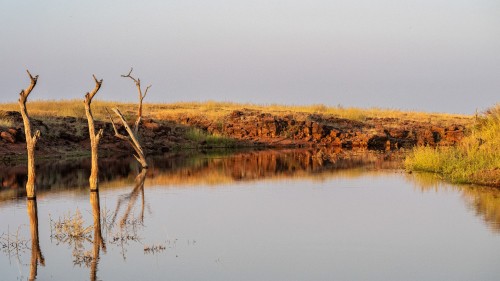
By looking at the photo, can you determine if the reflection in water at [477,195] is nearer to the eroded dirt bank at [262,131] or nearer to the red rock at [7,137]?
the red rock at [7,137]

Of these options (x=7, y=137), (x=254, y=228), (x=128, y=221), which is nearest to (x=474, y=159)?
(x=254, y=228)

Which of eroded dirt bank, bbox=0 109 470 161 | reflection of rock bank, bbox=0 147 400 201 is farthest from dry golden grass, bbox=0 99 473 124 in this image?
reflection of rock bank, bbox=0 147 400 201

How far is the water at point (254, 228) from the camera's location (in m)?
9.88

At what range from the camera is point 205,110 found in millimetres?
44469

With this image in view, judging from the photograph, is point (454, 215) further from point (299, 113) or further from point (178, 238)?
point (299, 113)

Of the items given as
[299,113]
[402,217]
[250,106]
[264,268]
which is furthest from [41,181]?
[250,106]

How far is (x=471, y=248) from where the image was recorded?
1116cm

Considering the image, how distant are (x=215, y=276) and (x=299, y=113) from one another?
114 feet

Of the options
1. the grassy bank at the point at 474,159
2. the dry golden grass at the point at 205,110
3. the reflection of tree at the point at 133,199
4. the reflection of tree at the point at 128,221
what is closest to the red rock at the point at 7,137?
the dry golden grass at the point at 205,110

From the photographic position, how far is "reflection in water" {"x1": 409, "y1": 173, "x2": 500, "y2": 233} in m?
14.0

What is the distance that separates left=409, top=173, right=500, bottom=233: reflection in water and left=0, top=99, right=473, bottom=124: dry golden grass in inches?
818

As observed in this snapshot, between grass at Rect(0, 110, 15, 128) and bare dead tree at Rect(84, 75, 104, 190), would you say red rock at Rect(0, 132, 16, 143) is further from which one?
bare dead tree at Rect(84, 75, 104, 190)

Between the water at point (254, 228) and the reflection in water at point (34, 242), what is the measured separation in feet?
0.06

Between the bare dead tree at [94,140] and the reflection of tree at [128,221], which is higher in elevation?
the bare dead tree at [94,140]
